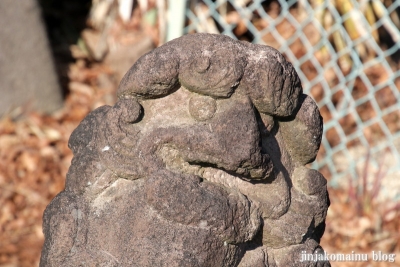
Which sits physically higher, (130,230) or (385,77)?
(130,230)

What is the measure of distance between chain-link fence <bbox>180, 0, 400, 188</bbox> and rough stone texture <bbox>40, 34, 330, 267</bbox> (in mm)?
1861

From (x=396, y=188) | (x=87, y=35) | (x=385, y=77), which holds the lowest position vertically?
(x=396, y=188)

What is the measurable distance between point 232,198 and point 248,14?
242cm

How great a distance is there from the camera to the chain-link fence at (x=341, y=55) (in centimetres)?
308

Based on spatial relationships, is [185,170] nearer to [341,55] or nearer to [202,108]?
[202,108]

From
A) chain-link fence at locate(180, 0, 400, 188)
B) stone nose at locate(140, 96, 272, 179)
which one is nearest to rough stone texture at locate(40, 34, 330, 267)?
stone nose at locate(140, 96, 272, 179)

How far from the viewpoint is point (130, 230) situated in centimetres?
118

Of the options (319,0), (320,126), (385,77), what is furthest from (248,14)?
(320,126)

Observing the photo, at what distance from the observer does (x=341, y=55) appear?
3.28 m

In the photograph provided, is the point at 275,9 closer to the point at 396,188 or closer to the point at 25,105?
the point at 396,188

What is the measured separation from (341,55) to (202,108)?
7.39 ft

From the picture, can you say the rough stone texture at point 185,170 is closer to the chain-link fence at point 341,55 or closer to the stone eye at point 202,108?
the stone eye at point 202,108

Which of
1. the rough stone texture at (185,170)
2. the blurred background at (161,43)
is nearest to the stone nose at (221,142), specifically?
the rough stone texture at (185,170)

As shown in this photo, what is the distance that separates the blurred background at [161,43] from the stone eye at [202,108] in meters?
1.66
